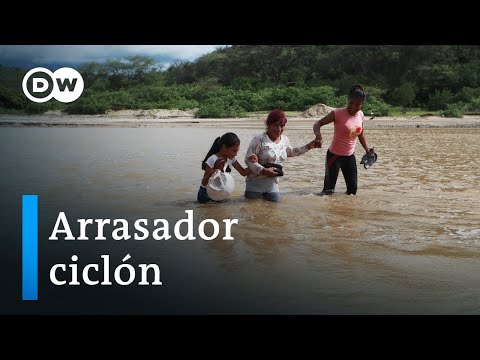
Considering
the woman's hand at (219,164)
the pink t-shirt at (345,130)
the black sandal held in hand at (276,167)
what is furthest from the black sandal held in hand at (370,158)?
the woman's hand at (219,164)

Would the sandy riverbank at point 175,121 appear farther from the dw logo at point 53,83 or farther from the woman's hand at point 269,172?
the woman's hand at point 269,172

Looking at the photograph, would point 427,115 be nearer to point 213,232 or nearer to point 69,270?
point 213,232

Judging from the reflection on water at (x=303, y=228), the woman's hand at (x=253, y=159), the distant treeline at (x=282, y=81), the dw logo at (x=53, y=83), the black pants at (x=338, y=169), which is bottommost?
the reflection on water at (x=303, y=228)

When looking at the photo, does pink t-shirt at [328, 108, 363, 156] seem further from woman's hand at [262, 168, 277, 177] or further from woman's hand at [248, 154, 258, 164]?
woman's hand at [248, 154, 258, 164]

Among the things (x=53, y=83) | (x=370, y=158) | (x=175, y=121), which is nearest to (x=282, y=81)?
(x=175, y=121)

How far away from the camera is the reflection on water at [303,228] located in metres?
3.74

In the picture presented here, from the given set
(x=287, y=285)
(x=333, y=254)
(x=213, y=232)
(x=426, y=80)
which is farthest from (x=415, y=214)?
(x=426, y=80)

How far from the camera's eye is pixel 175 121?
23.1 m

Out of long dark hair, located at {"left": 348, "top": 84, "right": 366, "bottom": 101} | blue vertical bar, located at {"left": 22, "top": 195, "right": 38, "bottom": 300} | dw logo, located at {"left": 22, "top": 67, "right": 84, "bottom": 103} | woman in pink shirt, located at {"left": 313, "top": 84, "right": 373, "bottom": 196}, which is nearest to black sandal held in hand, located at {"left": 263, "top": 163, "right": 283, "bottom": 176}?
woman in pink shirt, located at {"left": 313, "top": 84, "right": 373, "bottom": 196}

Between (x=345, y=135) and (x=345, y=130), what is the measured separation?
0.07m

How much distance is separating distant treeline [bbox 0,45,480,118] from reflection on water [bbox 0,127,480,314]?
582 inches

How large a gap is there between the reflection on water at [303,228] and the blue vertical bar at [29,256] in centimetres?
83

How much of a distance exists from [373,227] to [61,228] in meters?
3.14

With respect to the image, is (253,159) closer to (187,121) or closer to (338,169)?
(338,169)
